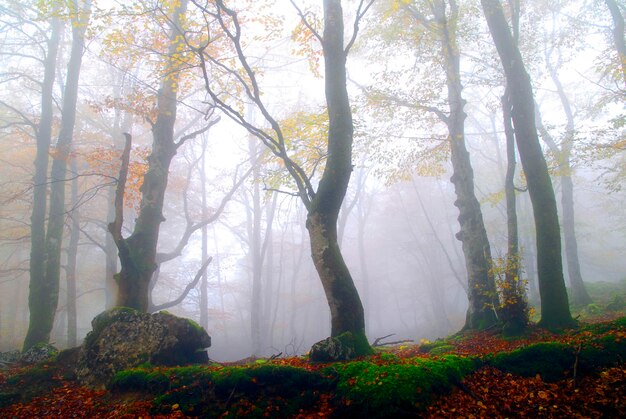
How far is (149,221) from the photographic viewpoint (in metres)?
7.96

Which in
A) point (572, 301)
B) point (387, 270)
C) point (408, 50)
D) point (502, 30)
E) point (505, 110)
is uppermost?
point (408, 50)

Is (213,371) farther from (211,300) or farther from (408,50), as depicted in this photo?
(211,300)

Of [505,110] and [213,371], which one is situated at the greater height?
[505,110]

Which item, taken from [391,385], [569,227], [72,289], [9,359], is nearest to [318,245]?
[391,385]

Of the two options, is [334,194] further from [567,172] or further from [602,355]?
[567,172]

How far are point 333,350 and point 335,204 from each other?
2.48m

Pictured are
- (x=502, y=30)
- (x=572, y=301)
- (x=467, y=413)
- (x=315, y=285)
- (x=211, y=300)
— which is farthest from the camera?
(x=211, y=300)

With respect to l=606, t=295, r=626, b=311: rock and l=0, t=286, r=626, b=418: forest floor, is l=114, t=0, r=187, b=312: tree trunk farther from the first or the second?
l=606, t=295, r=626, b=311: rock

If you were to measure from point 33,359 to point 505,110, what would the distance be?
42.0ft

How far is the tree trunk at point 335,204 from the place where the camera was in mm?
5789

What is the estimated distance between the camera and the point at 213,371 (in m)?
4.59

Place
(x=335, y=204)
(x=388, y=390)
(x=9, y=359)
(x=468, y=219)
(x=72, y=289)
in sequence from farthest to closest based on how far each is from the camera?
(x=72, y=289)
(x=468, y=219)
(x=9, y=359)
(x=335, y=204)
(x=388, y=390)

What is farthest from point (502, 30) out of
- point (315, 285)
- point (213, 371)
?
Answer: point (315, 285)

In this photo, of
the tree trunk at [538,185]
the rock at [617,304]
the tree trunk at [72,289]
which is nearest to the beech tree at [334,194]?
the tree trunk at [538,185]
